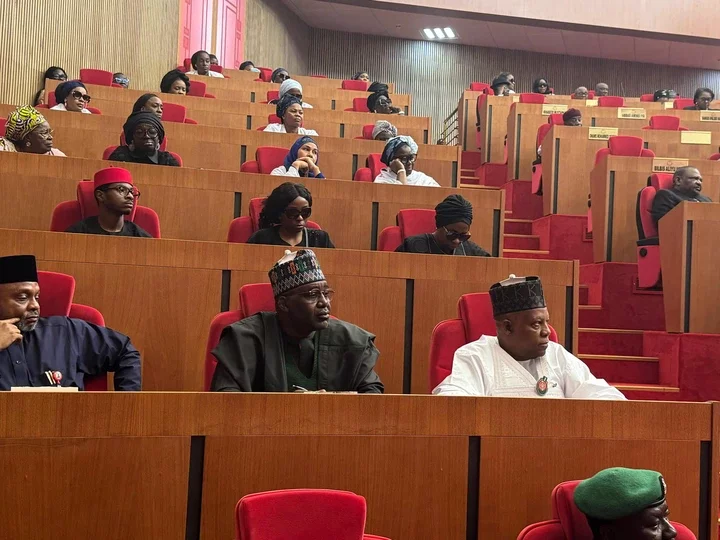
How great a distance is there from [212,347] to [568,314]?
1.36 m

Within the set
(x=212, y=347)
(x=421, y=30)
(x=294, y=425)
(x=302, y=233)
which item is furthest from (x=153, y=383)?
(x=421, y=30)

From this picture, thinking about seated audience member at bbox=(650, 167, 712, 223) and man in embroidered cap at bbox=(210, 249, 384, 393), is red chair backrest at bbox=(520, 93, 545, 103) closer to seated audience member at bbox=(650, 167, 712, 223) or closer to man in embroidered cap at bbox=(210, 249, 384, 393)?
seated audience member at bbox=(650, 167, 712, 223)

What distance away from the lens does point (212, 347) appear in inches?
102

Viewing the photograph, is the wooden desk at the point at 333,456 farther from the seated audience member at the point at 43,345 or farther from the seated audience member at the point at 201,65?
the seated audience member at the point at 201,65

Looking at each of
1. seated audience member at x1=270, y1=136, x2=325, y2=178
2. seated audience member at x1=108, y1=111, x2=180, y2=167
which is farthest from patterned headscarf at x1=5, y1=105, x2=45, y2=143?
seated audience member at x1=270, y1=136, x2=325, y2=178

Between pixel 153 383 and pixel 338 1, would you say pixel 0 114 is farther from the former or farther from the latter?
pixel 338 1

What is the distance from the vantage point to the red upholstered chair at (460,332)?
8.90 ft

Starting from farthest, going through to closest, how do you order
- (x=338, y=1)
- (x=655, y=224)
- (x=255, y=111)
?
(x=338, y=1), (x=255, y=111), (x=655, y=224)

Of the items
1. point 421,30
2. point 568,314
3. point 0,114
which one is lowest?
Result: point 568,314

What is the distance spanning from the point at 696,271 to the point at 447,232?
1.11 m

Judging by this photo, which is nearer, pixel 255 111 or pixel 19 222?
pixel 19 222

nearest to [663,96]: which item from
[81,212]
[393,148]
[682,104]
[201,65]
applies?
[682,104]

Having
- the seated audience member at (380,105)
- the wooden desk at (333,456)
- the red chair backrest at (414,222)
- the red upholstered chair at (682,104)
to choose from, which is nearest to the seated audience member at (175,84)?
the seated audience member at (380,105)

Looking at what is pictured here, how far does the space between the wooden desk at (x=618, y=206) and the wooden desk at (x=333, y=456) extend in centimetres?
318
